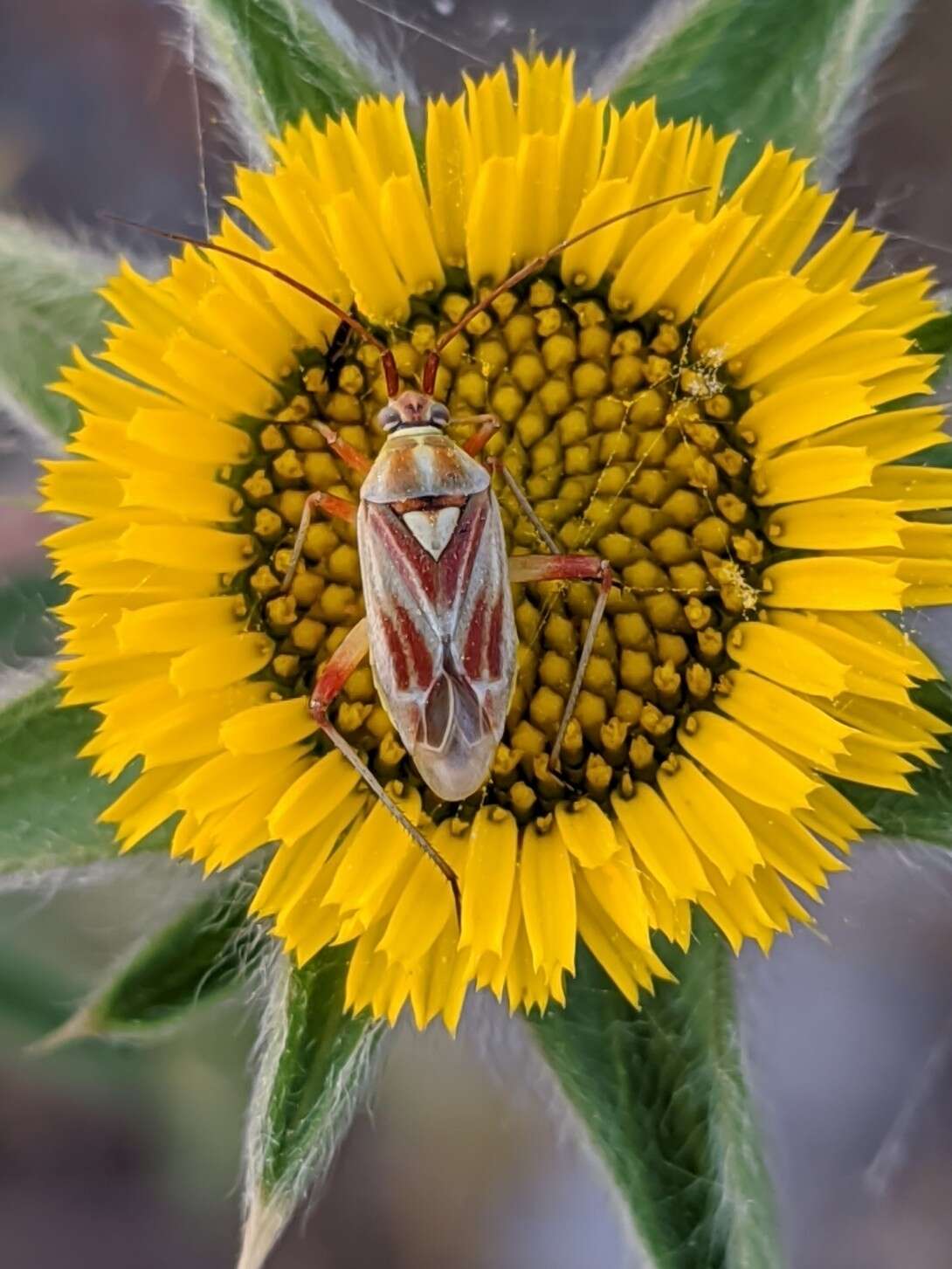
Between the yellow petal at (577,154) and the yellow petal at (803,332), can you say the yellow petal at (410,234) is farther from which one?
the yellow petal at (803,332)

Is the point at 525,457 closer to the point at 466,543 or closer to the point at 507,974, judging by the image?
the point at 466,543

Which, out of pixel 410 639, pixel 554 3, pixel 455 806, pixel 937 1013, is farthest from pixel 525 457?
pixel 937 1013

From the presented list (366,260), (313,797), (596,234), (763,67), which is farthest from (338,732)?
(763,67)

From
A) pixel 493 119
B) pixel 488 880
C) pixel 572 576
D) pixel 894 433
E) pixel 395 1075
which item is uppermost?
pixel 493 119

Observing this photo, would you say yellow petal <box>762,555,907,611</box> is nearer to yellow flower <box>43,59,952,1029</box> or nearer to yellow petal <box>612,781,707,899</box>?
yellow flower <box>43,59,952,1029</box>

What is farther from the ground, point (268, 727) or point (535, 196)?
point (535, 196)

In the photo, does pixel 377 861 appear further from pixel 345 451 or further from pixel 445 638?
pixel 345 451
